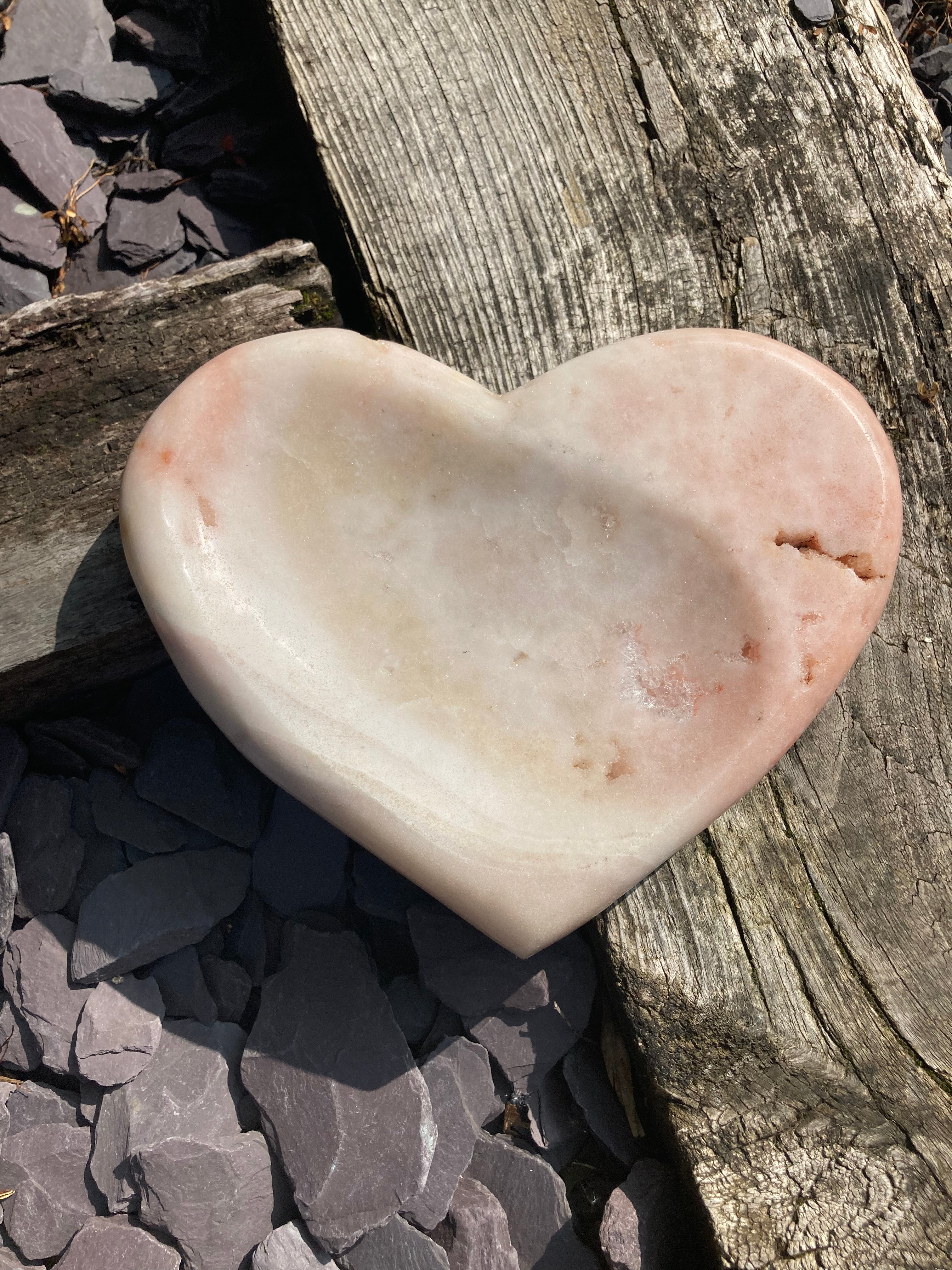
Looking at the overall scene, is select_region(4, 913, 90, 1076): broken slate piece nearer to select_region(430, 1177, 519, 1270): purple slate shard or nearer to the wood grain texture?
select_region(430, 1177, 519, 1270): purple slate shard

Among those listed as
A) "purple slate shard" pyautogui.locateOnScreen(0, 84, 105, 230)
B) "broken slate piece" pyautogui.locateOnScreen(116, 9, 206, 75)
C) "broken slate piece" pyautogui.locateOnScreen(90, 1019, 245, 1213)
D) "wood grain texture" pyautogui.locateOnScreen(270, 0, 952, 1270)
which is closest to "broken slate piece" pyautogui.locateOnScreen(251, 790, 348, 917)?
"broken slate piece" pyautogui.locateOnScreen(90, 1019, 245, 1213)

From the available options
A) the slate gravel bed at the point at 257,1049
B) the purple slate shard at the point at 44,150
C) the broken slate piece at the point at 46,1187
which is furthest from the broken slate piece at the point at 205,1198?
the purple slate shard at the point at 44,150

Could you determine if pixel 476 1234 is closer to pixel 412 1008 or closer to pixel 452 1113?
pixel 452 1113

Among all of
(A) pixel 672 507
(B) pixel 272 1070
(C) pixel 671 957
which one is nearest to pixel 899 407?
(A) pixel 672 507

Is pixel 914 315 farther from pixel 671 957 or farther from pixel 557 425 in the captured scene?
pixel 671 957

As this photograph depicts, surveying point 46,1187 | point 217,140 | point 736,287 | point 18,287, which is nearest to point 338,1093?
point 46,1187

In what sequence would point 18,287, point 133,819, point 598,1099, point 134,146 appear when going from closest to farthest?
point 598,1099
point 133,819
point 18,287
point 134,146

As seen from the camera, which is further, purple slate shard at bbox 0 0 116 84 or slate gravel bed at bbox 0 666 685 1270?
purple slate shard at bbox 0 0 116 84
